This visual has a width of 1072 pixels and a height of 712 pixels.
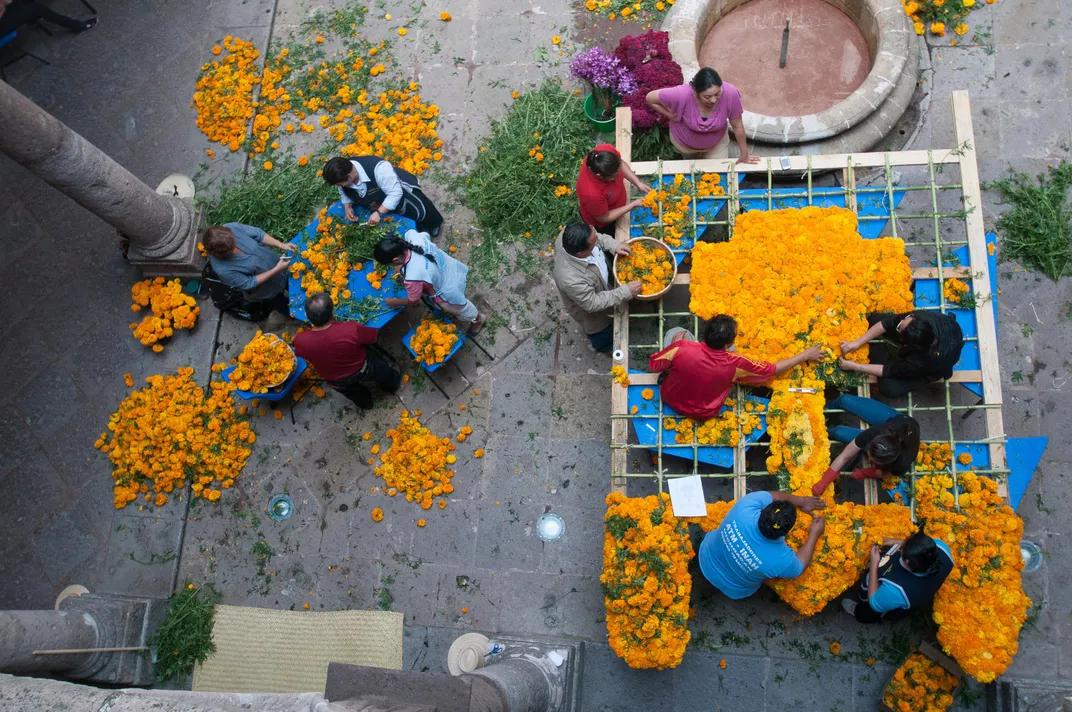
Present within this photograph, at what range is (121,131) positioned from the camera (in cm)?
758

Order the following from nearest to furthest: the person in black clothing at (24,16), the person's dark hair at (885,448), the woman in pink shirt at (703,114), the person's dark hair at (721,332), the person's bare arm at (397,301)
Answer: the person's dark hair at (885,448), the person's dark hair at (721,332), the woman in pink shirt at (703,114), the person's bare arm at (397,301), the person in black clothing at (24,16)

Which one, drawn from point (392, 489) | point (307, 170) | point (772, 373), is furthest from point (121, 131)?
point (772, 373)

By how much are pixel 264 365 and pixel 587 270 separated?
8.74 feet

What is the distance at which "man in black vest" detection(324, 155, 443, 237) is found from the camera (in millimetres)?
5656

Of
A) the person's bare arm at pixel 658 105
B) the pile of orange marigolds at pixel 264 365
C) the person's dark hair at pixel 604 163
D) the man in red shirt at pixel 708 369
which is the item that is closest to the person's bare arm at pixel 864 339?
the man in red shirt at pixel 708 369

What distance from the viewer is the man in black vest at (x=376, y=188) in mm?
5656

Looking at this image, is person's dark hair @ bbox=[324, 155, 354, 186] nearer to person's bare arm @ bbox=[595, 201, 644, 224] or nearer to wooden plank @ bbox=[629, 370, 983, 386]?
person's bare arm @ bbox=[595, 201, 644, 224]

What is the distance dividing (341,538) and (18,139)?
148 inches

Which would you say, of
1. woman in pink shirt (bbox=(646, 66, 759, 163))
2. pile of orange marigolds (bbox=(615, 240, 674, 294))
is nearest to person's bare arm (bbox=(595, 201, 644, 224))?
pile of orange marigolds (bbox=(615, 240, 674, 294))

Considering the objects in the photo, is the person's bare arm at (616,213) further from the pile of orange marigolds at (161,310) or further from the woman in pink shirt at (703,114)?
the pile of orange marigolds at (161,310)

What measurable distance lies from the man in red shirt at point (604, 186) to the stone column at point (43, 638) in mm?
4693

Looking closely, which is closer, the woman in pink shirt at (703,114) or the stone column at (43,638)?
the stone column at (43,638)

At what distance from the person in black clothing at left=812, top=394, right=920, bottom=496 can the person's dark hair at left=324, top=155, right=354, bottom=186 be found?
3844 millimetres

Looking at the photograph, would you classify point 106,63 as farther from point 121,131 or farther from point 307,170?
point 307,170
